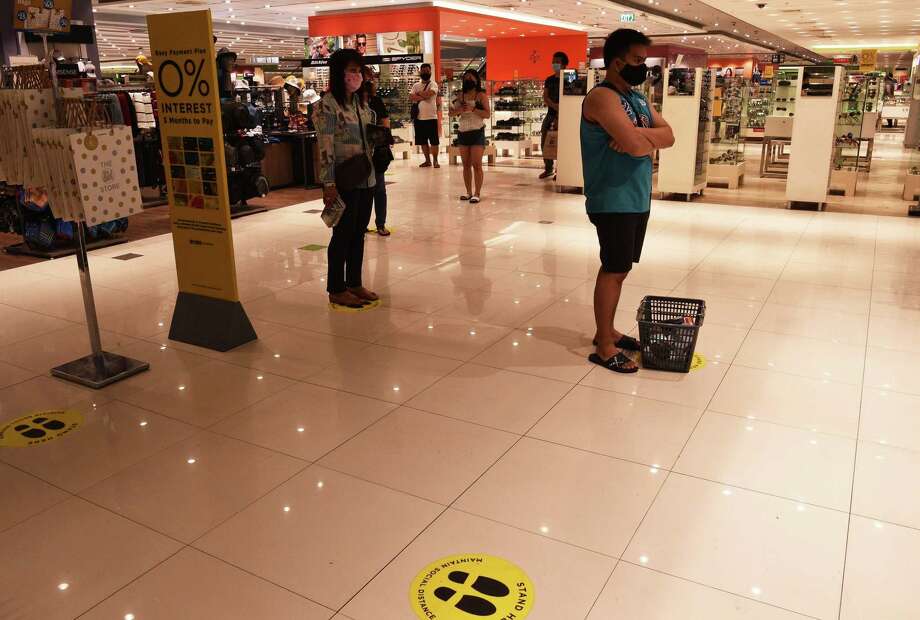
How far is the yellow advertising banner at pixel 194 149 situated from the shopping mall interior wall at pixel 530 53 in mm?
21655

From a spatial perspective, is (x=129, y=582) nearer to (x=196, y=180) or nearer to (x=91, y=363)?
(x=91, y=363)

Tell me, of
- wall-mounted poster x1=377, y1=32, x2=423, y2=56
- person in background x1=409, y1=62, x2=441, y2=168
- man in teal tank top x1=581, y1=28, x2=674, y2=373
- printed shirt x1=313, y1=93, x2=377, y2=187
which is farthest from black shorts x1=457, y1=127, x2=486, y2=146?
wall-mounted poster x1=377, y1=32, x2=423, y2=56

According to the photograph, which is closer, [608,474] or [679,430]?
[608,474]

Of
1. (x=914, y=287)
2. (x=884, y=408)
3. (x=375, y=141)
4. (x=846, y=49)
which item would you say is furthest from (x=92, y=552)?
(x=846, y=49)

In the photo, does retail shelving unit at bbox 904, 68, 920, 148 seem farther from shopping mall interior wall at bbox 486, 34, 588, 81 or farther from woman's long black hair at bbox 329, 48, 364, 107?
shopping mall interior wall at bbox 486, 34, 588, 81

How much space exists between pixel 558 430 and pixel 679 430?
52 cm

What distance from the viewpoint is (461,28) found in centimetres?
1955

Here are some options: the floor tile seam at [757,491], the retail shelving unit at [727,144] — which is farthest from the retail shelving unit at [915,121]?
the floor tile seam at [757,491]

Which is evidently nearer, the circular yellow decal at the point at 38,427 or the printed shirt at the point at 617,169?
the circular yellow decal at the point at 38,427

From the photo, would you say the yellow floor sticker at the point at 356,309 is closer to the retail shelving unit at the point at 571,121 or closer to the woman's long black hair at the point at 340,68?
the woman's long black hair at the point at 340,68

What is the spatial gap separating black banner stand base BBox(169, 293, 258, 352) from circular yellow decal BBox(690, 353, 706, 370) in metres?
2.49

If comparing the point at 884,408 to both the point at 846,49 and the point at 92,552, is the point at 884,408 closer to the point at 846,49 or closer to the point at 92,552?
the point at 92,552

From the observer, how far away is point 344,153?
4.48 meters

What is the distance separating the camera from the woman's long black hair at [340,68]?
4332 mm
